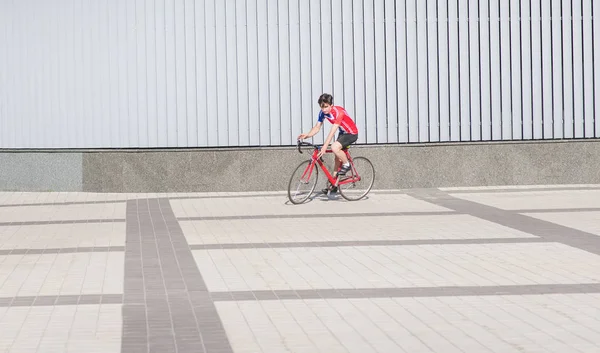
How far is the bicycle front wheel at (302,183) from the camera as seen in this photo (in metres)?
16.5

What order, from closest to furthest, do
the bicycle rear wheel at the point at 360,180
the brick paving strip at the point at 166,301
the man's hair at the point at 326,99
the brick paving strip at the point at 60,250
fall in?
1. the brick paving strip at the point at 166,301
2. the brick paving strip at the point at 60,250
3. the man's hair at the point at 326,99
4. the bicycle rear wheel at the point at 360,180

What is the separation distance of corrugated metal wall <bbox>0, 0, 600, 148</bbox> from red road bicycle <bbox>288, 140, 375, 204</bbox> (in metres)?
1.86

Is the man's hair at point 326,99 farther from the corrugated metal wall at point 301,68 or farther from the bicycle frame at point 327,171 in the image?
the corrugated metal wall at point 301,68

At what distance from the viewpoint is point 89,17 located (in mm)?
19422

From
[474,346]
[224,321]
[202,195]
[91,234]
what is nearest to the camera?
[474,346]

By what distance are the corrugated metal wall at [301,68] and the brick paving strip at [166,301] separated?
656 cm

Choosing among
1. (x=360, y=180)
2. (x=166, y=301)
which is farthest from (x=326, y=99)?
(x=166, y=301)

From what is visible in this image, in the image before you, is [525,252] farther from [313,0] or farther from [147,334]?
[313,0]

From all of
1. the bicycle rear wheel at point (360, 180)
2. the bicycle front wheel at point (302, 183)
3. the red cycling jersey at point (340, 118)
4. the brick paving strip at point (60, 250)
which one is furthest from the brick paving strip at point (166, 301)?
the bicycle rear wheel at point (360, 180)

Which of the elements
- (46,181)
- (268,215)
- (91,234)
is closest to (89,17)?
(46,181)

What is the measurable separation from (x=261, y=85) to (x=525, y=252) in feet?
30.1

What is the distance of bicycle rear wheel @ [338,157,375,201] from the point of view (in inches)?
678

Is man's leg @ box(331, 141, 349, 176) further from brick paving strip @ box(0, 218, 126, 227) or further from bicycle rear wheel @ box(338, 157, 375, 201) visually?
brick paving strip @ box(0, 218, 126, 227)

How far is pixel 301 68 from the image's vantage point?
1928 centimetres
